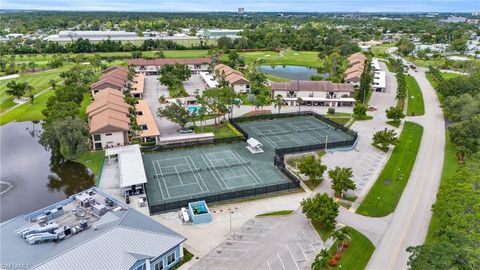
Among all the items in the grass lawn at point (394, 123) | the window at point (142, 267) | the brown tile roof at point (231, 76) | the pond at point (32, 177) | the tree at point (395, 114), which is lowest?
the pond at point (32, 177)

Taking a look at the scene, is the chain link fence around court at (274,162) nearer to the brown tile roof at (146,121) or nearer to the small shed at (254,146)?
the small shed at (254,146)

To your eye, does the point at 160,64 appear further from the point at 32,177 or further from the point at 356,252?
the point at 356,252

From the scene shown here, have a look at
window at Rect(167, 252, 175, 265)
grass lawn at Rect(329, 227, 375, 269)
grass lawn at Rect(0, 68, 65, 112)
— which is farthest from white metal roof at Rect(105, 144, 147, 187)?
grass lawn at Rect(0, 68, 65, 112)

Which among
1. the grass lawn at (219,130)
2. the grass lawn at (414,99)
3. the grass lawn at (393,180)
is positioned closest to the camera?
the grass lawn at (393,180)

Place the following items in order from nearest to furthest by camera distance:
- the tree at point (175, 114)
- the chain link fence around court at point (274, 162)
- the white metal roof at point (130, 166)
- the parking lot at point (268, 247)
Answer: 1. the parking lot at point (268, 247)
2. the chain link fence around court at point (274, 162)
3. the white metal roof at point (130, 166)
4. the tree at point (175, 114)

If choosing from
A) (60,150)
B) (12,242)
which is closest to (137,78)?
(60,150)

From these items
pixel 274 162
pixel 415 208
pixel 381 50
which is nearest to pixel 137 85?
pixel 274 162

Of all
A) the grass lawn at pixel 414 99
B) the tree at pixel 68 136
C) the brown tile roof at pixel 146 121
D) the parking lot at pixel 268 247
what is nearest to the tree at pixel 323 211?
the parking lot at pixel 268 247
